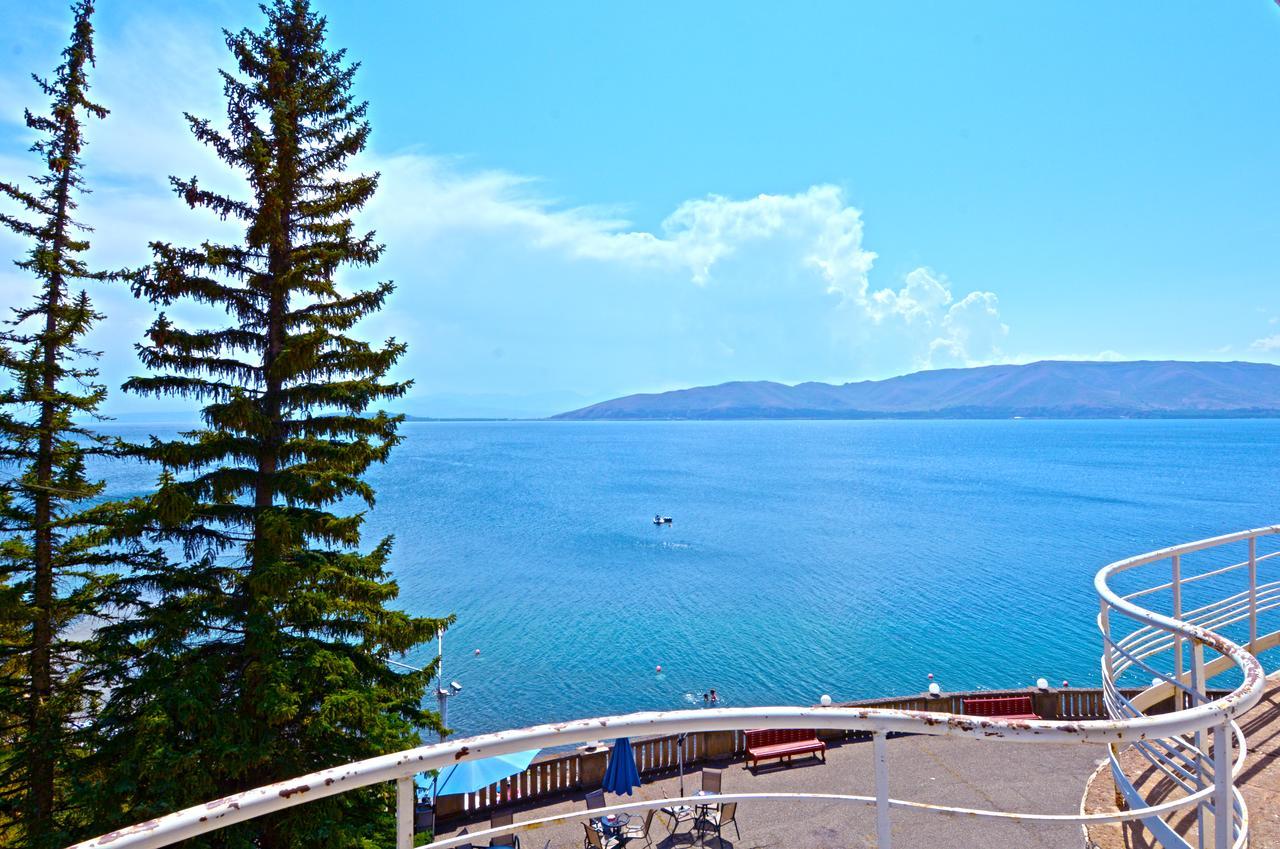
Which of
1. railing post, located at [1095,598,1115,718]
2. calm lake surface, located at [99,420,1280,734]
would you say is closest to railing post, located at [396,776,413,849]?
railing post, located at [1095,598,1115,718]

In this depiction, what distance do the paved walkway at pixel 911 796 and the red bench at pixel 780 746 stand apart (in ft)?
0.66

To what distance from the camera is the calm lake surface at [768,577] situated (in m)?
29.2

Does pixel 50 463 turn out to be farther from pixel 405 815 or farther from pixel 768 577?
pixel 768 577

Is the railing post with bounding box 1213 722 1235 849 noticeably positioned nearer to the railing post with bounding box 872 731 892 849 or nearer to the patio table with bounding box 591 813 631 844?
the railing post with bounding box 872 731 892 849

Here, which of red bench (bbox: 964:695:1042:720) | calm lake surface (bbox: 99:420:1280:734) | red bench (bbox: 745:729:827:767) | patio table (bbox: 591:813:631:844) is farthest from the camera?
calm lake surface (bbox: 99:420:1280:734)

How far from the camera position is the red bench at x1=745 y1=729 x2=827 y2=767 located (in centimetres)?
1270

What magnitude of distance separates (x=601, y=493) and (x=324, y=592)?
278 ft

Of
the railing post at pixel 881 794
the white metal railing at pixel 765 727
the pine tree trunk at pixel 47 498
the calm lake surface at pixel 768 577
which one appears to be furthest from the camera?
the calm lake surface at pixel 768 577

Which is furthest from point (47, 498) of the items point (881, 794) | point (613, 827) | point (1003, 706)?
point (1003, 706)

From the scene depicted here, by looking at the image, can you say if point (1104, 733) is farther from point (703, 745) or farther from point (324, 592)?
point (703, 745)

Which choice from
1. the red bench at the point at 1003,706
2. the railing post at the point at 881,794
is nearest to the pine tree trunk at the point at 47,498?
the railing post at the point at 881,794

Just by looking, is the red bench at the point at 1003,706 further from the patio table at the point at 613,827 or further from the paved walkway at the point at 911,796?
the patio table at the point at 613,827

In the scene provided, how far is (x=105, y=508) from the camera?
9.22 metres

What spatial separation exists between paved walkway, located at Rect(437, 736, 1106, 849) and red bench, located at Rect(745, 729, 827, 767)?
0.20 m
